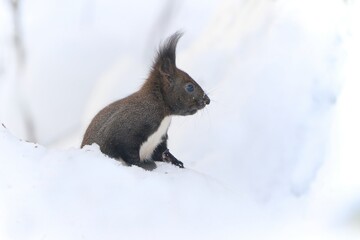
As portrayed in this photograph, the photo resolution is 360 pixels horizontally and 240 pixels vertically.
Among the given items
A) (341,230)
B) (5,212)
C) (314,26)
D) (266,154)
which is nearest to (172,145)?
(266,154)

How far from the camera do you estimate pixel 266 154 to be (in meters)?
3.97

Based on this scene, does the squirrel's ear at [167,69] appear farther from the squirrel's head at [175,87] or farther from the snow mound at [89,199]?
the snow mound at [89,199]

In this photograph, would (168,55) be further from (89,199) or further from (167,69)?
(89,199)

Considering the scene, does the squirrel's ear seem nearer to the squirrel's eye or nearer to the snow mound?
the squirrel's eye

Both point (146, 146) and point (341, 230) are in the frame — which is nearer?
point (341, 230)

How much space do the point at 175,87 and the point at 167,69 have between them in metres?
0.10

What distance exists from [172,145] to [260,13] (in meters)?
1.03

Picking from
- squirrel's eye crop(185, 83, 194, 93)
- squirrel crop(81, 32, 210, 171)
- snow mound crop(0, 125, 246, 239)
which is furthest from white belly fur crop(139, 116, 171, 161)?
snow mound crop(0, 125, 246, 239)

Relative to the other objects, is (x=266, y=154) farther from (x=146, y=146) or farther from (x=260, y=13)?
(x=260, y=13)

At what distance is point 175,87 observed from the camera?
12.1 feet

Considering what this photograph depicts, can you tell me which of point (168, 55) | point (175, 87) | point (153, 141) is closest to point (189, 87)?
point (175, 87)

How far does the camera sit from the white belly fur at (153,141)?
354 cm

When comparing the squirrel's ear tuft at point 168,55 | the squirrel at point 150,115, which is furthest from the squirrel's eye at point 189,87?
the squirrel's ear tuft at point 168,55

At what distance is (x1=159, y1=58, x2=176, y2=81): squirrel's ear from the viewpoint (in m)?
3.70
